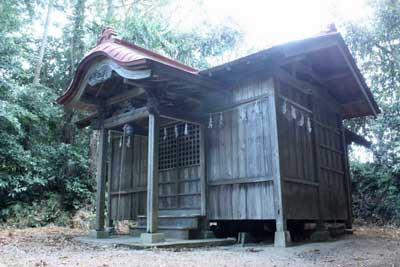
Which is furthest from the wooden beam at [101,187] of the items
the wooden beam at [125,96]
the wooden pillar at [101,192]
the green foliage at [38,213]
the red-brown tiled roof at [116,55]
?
the green foliage at [38,213]

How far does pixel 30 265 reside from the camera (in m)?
4.06

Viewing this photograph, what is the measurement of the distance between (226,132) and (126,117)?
84.5 inches

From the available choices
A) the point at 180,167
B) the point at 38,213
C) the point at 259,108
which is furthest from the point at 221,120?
the point at 38,213

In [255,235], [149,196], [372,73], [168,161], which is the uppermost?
[372,73]

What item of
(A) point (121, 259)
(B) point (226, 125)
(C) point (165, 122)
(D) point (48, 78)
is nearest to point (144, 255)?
(A) point (121, 259)

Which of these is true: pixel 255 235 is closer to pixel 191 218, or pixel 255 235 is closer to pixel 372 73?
pixel 191 218

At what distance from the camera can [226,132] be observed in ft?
24.7

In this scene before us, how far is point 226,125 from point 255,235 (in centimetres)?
262

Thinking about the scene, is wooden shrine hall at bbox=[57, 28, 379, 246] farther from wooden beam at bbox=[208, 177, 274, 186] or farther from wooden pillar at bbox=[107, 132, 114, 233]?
wooden pillar at bbox=[107, 132, 114, 233]

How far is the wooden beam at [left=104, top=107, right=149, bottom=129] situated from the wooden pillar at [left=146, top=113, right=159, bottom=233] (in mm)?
337

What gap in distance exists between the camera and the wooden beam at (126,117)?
6941mm

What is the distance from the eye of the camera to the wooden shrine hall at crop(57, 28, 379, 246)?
6539mm

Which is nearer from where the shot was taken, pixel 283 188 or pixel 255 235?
pixel 283 188

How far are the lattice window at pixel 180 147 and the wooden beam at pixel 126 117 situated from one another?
1338mm
